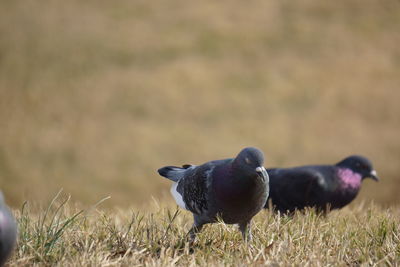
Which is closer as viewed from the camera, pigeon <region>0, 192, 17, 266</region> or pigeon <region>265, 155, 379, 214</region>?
pigeon <region>0, 192, 17, 266</region>

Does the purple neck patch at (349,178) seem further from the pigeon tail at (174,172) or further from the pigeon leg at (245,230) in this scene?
the pigeon leg at (245,230)

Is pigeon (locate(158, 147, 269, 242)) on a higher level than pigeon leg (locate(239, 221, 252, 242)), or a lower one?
higher

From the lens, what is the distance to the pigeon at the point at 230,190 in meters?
3.39

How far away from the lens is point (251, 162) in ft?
11.0

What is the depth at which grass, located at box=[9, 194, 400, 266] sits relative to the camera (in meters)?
3.16

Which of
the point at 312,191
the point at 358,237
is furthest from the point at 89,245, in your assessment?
the point at 312,191

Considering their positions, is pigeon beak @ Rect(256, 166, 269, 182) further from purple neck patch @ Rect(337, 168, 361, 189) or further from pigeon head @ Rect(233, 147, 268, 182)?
purple neck patch @ Rect(337, 168, 361, 189)

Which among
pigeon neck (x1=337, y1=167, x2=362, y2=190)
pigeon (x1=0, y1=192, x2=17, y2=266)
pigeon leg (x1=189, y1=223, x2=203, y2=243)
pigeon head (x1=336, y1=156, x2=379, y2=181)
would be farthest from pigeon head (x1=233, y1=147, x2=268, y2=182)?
pigeon head (x1=336, y1=156, x2=379, y2=181)

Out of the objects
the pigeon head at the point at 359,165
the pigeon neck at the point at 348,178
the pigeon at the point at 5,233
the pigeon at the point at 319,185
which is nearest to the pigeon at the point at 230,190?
the pigeon at the point at 5,233

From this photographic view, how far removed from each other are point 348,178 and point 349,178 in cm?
1

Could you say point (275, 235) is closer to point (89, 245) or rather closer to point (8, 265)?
point (89, 245)

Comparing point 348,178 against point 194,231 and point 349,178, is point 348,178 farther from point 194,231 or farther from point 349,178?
point 194,231

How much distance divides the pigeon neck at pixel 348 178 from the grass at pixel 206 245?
5.88ft

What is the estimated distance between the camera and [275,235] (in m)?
3.71
